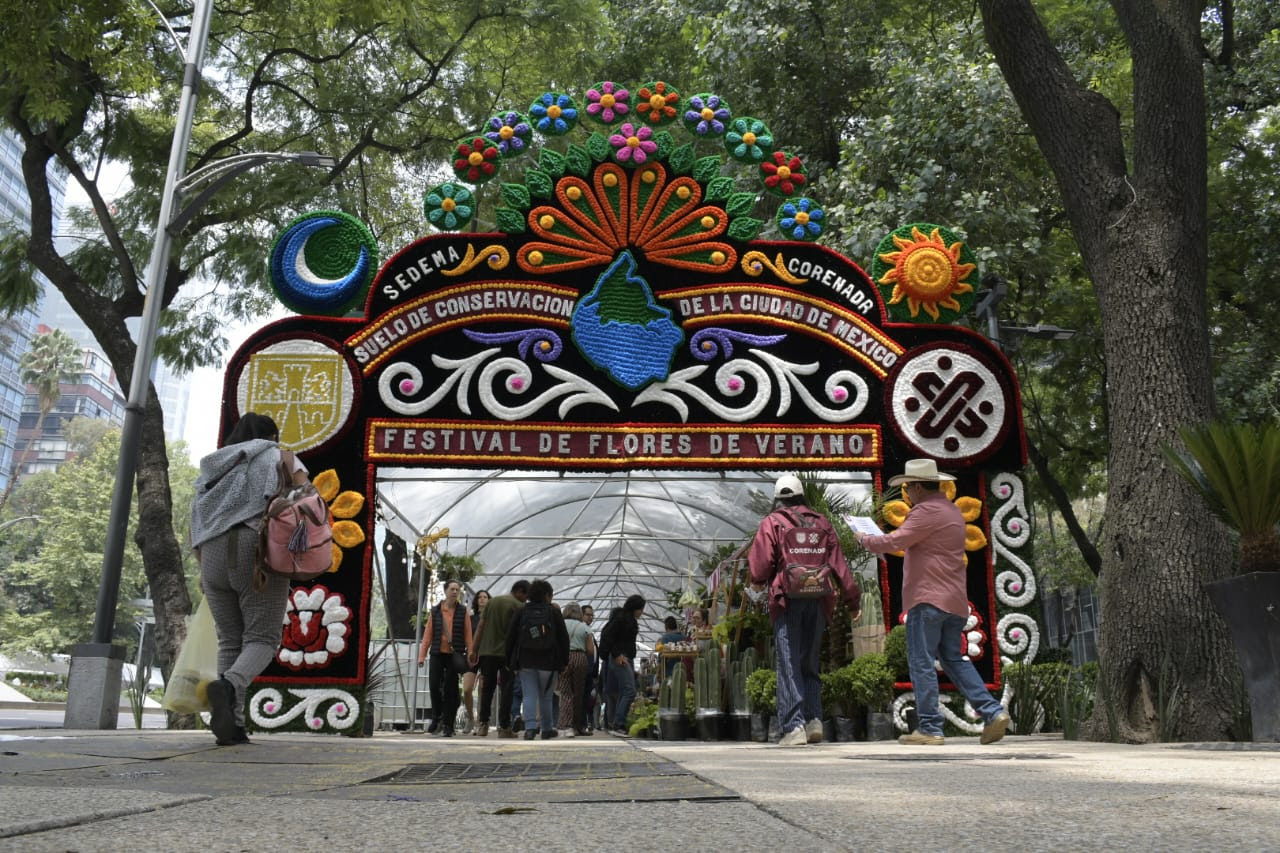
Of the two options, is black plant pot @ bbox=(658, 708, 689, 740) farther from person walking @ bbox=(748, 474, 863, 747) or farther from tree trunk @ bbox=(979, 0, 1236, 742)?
tree trunk @ bbox=(979, 0, 1236, 742)

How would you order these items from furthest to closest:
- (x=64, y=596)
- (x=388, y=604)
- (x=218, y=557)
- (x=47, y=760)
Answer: (x=64, y=596), (x=388, y=604), (x=218, y=557), (x=47, y=760)

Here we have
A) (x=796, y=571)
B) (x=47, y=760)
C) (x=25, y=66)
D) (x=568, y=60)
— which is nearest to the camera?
(x=47, y=760)

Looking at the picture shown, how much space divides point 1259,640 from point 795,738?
298 cm

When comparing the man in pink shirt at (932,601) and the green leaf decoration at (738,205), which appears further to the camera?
the green leaf decoration at (738,205)

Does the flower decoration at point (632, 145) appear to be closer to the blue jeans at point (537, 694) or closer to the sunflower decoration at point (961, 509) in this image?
the sunflower decoration at point (961, 509)

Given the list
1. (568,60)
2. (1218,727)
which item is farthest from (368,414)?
(568,60)

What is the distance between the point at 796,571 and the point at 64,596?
175 ft

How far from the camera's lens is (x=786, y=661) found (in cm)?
846

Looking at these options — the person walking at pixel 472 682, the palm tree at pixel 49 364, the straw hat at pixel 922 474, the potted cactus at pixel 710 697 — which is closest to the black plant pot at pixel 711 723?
the potted cactus at pixel 710 697

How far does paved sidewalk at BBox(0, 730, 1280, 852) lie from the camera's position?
2.37 meters

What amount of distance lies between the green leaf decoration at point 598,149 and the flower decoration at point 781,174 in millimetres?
1618

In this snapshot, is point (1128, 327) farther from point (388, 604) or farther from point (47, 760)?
point (388, 604)

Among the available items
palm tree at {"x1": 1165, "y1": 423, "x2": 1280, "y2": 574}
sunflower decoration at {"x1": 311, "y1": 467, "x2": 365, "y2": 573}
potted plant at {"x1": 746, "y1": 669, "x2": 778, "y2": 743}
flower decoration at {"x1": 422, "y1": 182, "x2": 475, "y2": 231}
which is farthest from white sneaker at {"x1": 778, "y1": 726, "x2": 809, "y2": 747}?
flower decoration at {"x1": 422, "y1": 182, "x2": 475, "y2": 231}

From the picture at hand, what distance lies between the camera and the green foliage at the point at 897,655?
33.2 ft
